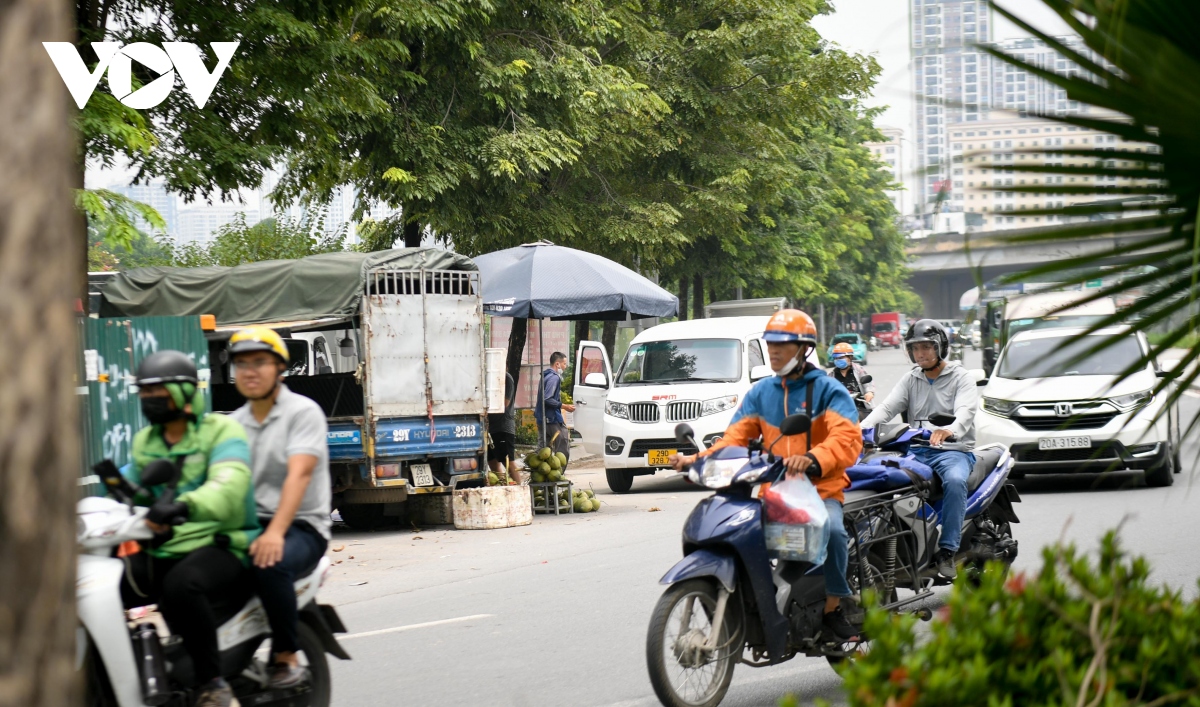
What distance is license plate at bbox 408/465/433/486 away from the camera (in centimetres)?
1300

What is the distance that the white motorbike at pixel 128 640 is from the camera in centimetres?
443

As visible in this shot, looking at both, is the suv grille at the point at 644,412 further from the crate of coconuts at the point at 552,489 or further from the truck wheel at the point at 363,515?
the truck wheel at the point at 363,515

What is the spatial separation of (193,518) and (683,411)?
40.3 feet

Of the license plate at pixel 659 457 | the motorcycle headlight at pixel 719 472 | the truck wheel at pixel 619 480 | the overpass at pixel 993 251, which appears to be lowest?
the truck wheel at pixel 619 480

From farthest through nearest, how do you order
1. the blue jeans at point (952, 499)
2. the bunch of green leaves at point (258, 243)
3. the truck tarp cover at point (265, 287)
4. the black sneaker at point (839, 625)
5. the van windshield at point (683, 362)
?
the bunch of green leaves at point (258, 243) < the van windshield at point (683, 362) < the truck tarp cover at point (265, 287) < the blue jeans at point (952, 499) < the black sneaker at point (839, 625)

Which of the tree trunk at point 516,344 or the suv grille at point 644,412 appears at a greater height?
the tree trunk at point 516,344

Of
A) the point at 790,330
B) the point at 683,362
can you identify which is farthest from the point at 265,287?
the point at 790,330

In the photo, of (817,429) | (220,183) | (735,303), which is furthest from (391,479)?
(735,303)

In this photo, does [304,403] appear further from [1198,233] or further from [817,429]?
[1198,233]

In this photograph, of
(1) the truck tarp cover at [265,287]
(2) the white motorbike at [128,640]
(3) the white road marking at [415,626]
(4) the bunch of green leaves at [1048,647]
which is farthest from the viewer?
(1) the truck tarp cover at [265,287]

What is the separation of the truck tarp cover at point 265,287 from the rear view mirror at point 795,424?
27.2ft

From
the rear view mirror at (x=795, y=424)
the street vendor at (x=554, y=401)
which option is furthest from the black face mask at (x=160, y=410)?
the street vendor at (x=554, y=401)

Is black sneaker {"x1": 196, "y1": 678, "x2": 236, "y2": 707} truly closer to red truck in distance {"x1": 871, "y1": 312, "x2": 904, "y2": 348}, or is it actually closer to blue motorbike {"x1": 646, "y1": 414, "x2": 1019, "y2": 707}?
blue motorbike {"x1": 646, "y1": 414, "x2": 1019, "y2": 707}

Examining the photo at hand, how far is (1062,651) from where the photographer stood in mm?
2771
